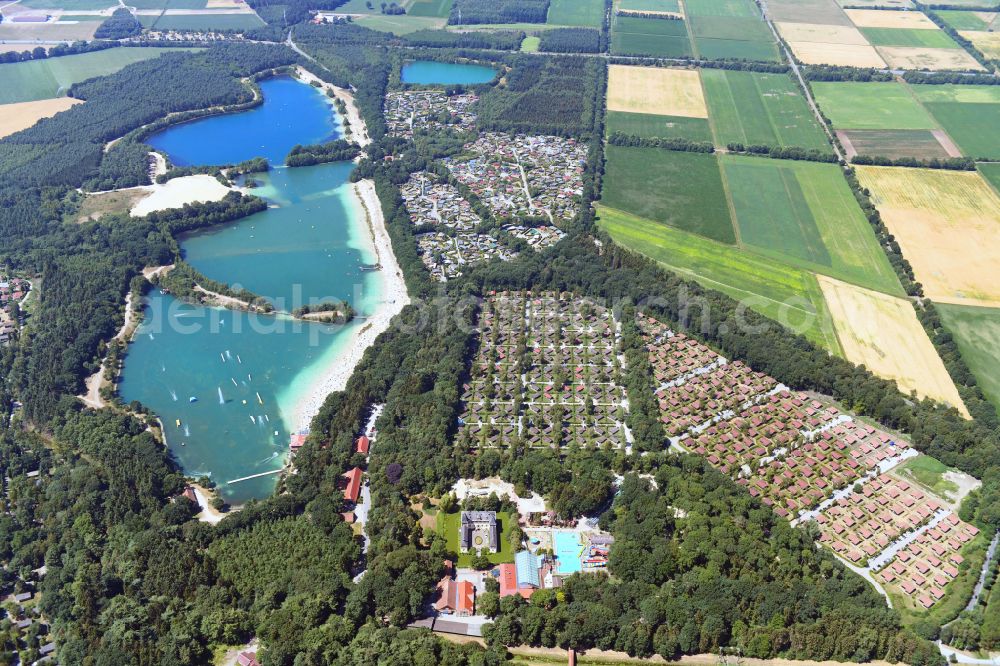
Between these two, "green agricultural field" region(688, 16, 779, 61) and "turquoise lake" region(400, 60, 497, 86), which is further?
"green agricultural field" region(688, 16, 779, 61)

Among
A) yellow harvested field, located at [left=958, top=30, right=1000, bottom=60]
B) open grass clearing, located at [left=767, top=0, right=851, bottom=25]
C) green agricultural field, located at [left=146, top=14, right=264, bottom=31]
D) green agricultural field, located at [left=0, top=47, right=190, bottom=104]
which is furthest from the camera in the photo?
open grass clearing, located at [left=767, top=0, right=851, bottom=25]

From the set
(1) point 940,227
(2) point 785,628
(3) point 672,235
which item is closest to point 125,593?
(2) point 785,628

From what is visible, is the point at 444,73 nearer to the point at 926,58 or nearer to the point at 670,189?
the point at 670,189

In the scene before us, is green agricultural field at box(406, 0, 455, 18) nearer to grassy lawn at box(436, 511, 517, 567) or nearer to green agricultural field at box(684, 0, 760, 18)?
green agricultural field at box(684, 0, 760, 18)

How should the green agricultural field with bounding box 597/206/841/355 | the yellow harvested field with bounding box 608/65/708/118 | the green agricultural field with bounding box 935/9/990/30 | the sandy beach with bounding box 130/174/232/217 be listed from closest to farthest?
the green agricultural field with bounding box 597/206/841/355 < the sandy beach with bounding box 130/174/232/217 < the yellow harvested field with bounding box 608/65/708/118 < the green agricultural field with bounding box 935/9/990/30

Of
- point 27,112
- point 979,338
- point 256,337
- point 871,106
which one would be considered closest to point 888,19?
point 871,106

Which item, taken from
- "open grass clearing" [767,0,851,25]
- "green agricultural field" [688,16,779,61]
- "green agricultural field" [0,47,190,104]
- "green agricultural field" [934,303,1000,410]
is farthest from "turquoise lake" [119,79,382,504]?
"open grass clearing" [767,0,851,25]
